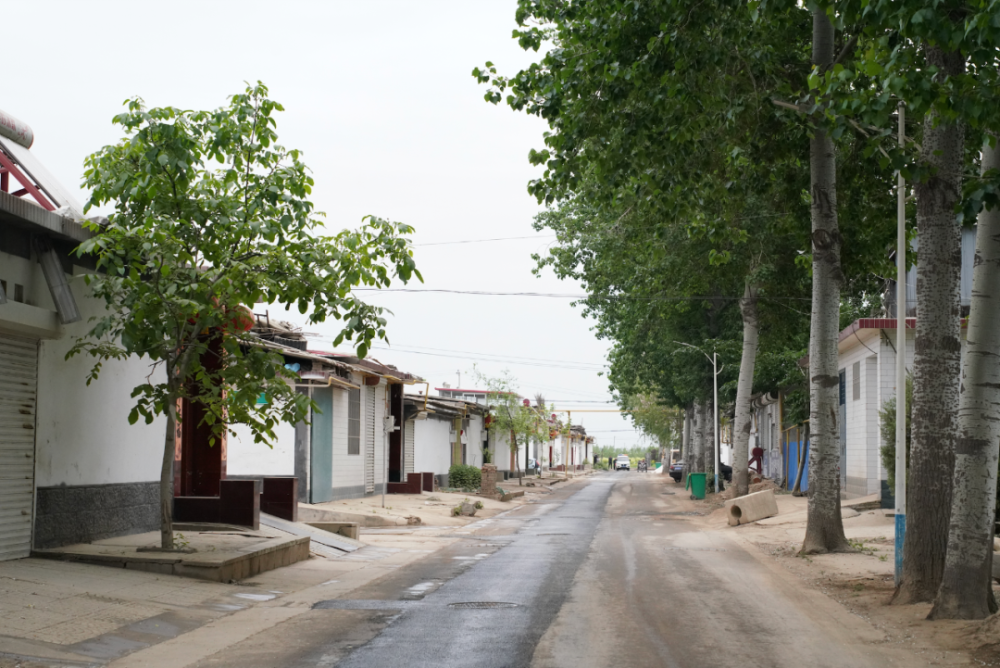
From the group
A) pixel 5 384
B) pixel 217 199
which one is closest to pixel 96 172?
pixel 217 199

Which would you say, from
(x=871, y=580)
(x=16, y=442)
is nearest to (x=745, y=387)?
(x=871, y=580)

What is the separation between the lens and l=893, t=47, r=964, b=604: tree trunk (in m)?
10.9

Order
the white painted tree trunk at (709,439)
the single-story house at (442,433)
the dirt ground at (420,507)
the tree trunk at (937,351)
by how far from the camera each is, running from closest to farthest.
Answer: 1. the tree trunk at (937,351)
2. the dirt ground at (420,507)
3. the single-story house at (442,433)
4. the white painted tree trunk at (709,439)

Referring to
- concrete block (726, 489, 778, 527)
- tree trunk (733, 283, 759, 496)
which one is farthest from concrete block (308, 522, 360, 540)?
tree trunk (733, 283, 759, 496)

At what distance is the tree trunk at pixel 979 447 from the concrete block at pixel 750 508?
51.3 ft

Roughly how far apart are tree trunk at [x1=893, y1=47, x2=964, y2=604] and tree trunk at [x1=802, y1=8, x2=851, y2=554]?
5629 millimetres

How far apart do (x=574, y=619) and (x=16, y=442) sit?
7176mm

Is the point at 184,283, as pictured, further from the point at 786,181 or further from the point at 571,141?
the point at 786,181

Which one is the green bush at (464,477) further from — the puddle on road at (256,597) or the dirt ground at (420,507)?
the puddle on road at (256,597)

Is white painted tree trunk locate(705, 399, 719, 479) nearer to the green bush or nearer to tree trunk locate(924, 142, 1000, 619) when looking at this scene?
the green bush

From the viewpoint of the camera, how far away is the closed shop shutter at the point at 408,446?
3983 cm

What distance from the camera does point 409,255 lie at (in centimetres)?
1159

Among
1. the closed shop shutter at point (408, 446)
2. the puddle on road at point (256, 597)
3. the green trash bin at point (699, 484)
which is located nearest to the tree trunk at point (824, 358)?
the puddle on road at point (256, 597)

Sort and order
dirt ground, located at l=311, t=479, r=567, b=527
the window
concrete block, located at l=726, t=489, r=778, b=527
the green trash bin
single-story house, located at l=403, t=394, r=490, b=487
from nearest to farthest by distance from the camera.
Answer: concrete block, located at l=726, t=489, r=778, b=527
dirt ground, located at l=311, t=479, r=567, b=527
the window
the green trash bin
single-story house, located at l=403, t=394, r=490, b=487
